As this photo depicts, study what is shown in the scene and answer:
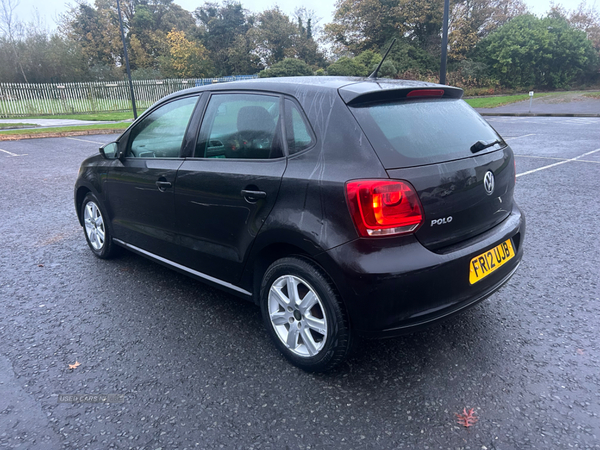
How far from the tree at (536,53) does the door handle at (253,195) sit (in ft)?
140

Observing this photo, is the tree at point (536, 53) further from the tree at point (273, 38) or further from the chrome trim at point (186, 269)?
the chrome trim at point (186, 269)

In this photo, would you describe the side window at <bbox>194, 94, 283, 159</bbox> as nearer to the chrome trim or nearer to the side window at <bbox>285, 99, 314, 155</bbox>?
the side window at <bbox>285, 99, 314, 155</bbox>

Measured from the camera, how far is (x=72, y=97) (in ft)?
94.8

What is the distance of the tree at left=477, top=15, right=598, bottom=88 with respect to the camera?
38.9 meters


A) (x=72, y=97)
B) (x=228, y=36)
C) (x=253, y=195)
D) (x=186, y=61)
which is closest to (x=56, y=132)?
(x=72, y=97)

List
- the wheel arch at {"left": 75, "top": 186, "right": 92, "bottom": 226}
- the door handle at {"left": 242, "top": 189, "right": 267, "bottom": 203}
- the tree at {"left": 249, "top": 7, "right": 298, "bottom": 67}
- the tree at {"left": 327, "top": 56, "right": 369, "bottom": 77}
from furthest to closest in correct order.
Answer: the tree at {"left": 249, "top": 7, "right": 298, "bottom": 67}, the tree at {"left": 327, "top": 56, "right": 369, "bottom": 77}, the wheel arch at {"left": 75, "top": 186, "right": 92, "bottom": 226}, the door handle at {"left": 242, "top": 189, "right": 267, "bottom": 203}

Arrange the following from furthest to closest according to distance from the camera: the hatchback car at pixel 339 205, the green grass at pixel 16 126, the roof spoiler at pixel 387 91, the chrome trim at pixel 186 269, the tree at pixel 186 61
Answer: the tree at pixel 186 61 < the green grass at pixel 16 126 < the chrome trim at pixel 186 269 < the roof spoiler at pixel 387 91 < the hatchback car at pixel 339 205

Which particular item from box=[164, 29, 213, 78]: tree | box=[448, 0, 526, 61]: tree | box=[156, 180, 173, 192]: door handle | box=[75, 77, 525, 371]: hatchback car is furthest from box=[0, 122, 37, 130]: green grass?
box=[448, 0, 526, 61]: tree

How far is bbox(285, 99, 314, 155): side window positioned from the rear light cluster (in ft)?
1.53

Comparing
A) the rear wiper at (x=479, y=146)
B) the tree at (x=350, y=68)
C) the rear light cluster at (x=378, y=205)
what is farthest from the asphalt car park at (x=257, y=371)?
the tree at (x=350, y=68)

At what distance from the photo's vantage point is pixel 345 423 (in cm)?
220

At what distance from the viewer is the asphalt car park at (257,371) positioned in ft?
7.02

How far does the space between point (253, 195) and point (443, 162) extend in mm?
1105

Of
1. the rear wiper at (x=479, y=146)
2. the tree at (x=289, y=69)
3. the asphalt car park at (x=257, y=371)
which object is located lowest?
the asphalt car park at (x=257, y=371)
